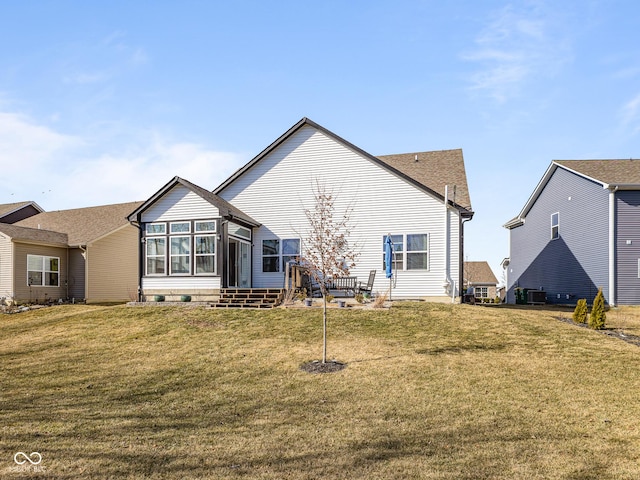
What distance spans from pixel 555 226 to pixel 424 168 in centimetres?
893

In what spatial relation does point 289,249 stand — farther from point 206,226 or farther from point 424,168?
point 424,168

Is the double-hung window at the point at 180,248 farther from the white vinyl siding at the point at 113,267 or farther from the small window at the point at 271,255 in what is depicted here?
the white vinyl siding at the point at 113,267

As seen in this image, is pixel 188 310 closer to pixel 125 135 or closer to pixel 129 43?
pixel 125 135

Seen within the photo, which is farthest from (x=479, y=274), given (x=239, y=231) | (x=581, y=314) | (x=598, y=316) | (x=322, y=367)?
(x=322, y=367)

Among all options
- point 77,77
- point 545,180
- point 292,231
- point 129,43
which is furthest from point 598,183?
point 77,77

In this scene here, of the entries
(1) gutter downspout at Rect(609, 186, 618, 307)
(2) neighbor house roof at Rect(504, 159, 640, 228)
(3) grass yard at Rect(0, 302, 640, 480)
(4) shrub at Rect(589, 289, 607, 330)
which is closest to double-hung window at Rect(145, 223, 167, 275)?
(3) grass yard at Rect(0, 302, 640, 480)

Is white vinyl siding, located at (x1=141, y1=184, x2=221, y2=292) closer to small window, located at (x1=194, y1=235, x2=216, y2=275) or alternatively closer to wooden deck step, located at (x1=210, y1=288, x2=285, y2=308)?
small window, located at (x1=194, y1=235, x2=216, y2=275)

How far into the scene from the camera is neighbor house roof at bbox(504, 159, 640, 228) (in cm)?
1930

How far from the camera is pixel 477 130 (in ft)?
52.6

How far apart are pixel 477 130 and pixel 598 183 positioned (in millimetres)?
8305

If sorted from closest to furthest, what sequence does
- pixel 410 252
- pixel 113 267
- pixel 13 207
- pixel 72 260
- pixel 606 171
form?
pixel 410 252 → pixel 606 171 → pixel 72 260 → pixel 113 267 → pixel 13 207

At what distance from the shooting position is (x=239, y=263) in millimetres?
19641

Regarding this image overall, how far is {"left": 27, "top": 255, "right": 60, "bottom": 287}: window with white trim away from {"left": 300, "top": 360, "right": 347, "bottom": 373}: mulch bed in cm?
2074

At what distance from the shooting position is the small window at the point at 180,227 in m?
18.2
